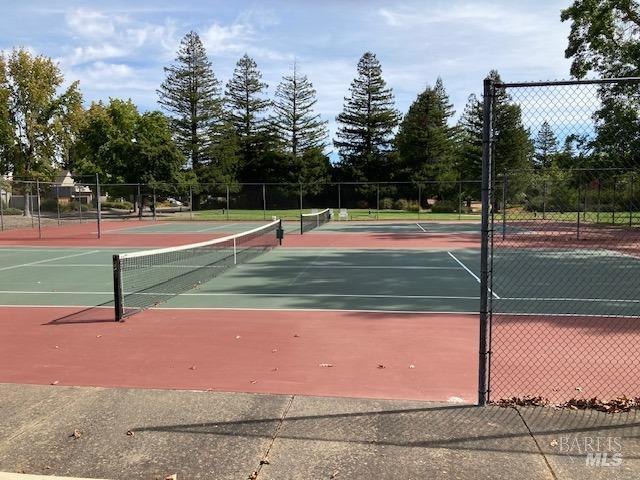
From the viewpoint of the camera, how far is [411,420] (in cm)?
439

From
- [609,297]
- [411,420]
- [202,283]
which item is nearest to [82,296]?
[202,283]

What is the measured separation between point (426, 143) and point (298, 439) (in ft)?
Answer: 213

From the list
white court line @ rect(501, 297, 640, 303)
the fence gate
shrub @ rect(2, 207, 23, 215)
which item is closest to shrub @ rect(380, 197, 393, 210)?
shrub @ rect(2, 207, 23, 215)

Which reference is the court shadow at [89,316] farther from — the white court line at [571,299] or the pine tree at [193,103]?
the pine tree at [193,103]

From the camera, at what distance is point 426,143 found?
6606 centimetres

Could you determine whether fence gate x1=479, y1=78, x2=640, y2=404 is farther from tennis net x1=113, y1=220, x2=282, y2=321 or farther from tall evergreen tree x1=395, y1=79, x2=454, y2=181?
tall evergreen tree x1=395, y1=79, x2=454, y2=181

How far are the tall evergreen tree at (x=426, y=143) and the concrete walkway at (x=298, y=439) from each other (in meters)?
61.9

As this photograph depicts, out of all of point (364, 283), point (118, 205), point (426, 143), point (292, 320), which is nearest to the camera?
point (292, 320)

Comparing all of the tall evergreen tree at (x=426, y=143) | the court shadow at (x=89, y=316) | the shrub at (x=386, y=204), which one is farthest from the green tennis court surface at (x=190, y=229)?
the tall evergreen tree at (x=426, y=143)

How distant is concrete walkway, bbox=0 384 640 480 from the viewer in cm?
363

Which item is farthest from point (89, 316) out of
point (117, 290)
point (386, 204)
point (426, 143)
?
point (426, 143)

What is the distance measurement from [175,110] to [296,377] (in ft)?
206

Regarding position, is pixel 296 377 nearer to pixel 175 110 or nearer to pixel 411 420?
pixel 411 420

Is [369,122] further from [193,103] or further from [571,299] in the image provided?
[571,299]
